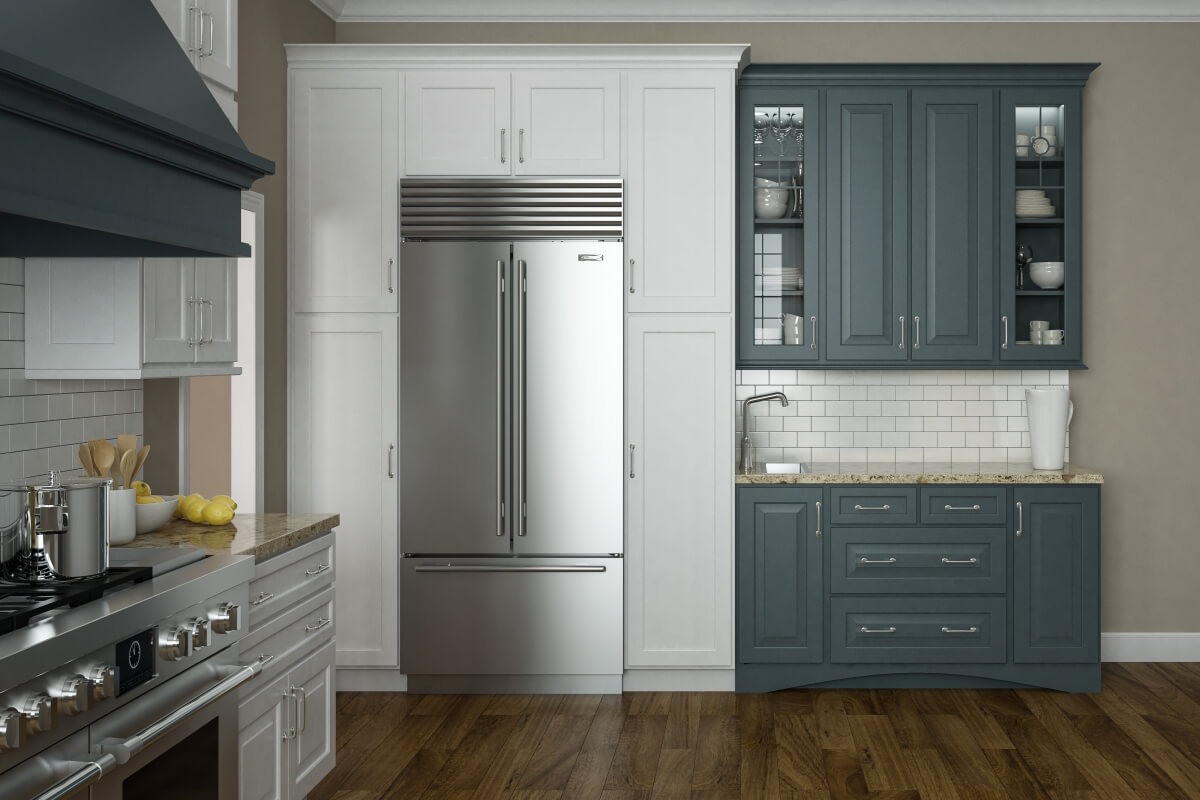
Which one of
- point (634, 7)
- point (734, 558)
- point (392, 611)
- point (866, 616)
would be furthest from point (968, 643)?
point (634, 7)

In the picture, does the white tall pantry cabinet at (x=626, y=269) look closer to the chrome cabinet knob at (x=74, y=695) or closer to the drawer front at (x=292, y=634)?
the drawer front at (x=292, y=634)

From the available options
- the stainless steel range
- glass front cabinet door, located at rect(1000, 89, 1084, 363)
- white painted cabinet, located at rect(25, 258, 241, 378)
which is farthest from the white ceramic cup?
glass front cabinet door, located at rect(1000, 89, 1084, 363)

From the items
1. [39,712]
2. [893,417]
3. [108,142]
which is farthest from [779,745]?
[108,142]

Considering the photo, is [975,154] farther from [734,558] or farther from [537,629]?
[537,629]

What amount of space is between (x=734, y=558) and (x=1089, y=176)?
2553 millimetres

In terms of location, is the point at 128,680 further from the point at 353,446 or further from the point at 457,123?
the point at 457,123

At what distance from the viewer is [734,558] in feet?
13.8

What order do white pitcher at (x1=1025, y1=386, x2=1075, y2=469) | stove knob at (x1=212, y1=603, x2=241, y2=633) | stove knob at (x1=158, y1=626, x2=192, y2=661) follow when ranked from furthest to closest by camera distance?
white pitcher at (x1=1025, y1=386, x2=1075, y2=469) < stove knob at (x1=212, y1=603, x2=241, y2=633) < stove knob at (x1=158, y1=626, x2=192, y2=661)

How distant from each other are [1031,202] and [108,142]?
3.98 meters

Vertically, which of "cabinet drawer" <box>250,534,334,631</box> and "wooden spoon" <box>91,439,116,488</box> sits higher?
"wooden spoon" <box>91,439,116,488</box>

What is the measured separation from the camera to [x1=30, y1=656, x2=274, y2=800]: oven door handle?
1.67m

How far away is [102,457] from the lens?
2594 millimetres

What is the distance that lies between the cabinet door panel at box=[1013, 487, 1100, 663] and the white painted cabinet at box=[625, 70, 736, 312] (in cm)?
161

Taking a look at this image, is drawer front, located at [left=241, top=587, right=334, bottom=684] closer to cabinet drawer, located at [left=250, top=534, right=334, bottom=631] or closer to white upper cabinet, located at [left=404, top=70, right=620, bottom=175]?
cabinet drawer, located at [left=250, top=534, right=334, bottom=631]
